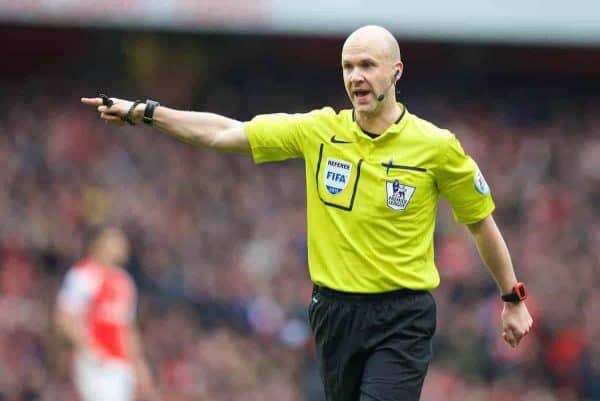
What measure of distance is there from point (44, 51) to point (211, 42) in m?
2.75

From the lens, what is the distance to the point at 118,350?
12.5 m

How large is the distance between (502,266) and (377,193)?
2.48ft

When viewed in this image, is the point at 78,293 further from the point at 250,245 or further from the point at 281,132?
the point at 250,245

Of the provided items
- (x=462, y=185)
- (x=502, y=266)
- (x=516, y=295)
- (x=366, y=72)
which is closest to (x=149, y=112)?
(x=366, y=72)

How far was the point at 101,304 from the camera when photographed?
1238 cm

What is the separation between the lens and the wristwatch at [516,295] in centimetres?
690

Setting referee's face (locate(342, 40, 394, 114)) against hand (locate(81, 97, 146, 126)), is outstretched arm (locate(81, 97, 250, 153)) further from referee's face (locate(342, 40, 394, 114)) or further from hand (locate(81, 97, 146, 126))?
referee's face (locate(342, 40, 394, 114))

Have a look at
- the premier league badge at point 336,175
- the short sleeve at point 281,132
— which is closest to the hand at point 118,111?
the short sleeve at point 281,132

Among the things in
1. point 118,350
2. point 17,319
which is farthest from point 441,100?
point 118,350

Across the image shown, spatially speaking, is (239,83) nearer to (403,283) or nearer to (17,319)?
(17,319)

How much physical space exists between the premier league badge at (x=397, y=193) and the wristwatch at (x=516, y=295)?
0.76 metres

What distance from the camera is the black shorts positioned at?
658 cm

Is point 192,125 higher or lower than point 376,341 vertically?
higher

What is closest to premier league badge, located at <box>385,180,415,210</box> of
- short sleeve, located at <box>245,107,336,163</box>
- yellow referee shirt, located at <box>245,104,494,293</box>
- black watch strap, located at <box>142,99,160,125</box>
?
yellow referee shirt, located at <box>245,104,494,293</box>
